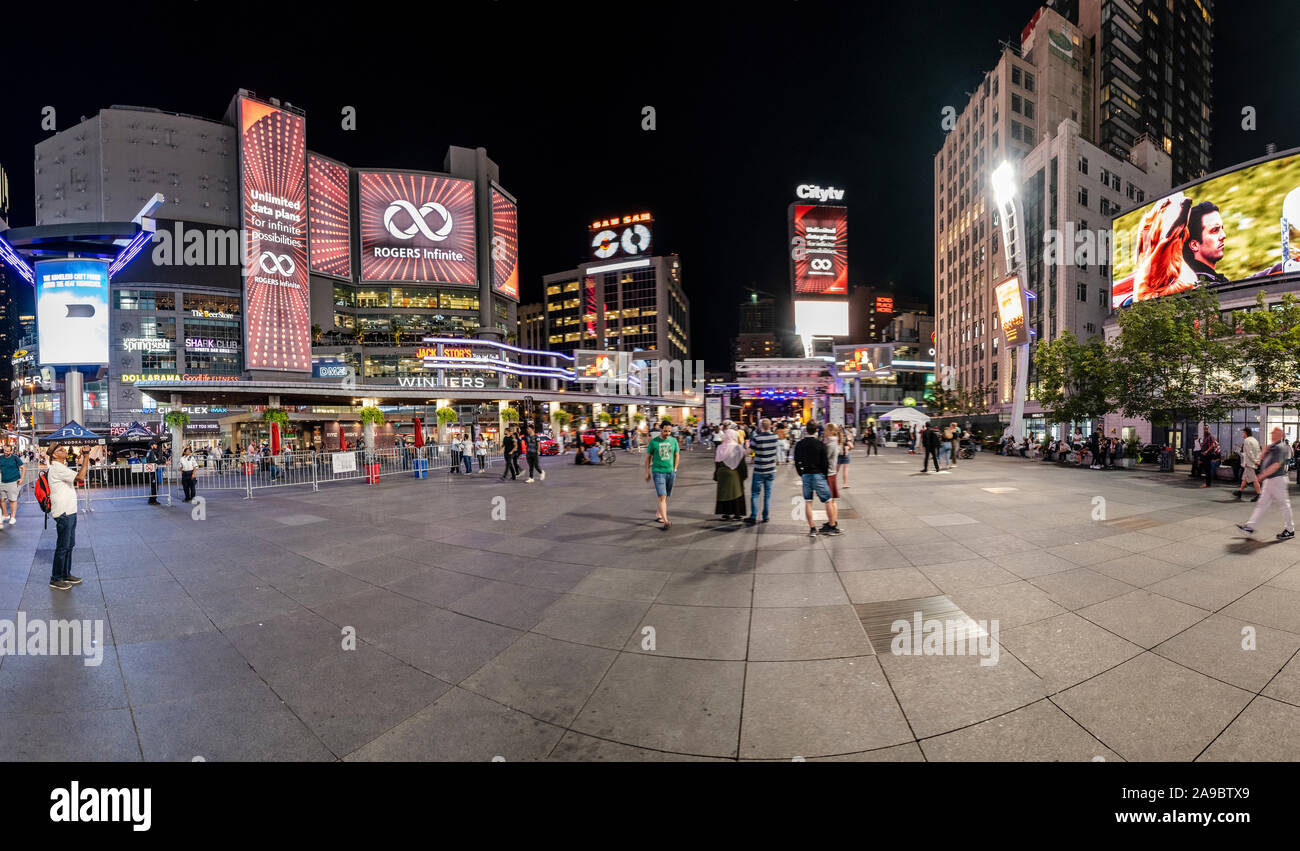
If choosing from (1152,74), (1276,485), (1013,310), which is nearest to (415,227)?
(1013,310)

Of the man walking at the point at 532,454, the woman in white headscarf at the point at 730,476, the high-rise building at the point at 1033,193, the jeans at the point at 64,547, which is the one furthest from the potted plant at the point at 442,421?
the high-rise building at the point at 1033,193

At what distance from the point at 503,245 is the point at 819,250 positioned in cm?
5701

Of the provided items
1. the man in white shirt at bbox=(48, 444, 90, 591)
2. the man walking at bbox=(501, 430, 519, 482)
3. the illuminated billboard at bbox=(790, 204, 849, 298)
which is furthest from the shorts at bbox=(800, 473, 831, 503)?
the illuminated billboard at bbox=(790, 204, 849, 298)

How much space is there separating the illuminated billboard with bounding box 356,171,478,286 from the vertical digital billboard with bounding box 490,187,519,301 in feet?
16.3

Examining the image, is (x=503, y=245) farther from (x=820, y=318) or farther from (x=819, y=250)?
(x=820, y=318)

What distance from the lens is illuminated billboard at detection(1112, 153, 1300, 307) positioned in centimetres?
2647

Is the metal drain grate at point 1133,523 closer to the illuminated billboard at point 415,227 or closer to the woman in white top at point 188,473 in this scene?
the woman in white top at point 188,473

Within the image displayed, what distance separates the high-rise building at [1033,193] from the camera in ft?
141

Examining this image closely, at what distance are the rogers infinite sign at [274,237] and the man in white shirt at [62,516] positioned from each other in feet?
228

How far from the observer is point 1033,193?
4634 cm

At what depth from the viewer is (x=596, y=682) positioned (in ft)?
12.3

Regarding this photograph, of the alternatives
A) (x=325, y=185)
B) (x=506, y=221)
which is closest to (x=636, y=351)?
(x=506, y=221)
